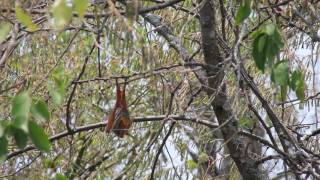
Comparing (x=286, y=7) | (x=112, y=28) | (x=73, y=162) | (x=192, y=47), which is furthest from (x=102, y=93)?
(x=112, y=28)

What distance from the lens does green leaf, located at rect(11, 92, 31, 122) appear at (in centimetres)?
152

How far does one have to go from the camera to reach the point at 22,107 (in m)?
1.54

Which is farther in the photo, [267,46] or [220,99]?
[220,99]

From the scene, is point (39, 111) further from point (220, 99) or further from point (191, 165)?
point (191, 165)

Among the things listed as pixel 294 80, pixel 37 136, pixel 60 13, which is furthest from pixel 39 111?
pixel 294 80

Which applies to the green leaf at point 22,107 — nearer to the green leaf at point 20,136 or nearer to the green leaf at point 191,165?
the green leaf at point 20,136

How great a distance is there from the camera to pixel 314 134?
306 cm

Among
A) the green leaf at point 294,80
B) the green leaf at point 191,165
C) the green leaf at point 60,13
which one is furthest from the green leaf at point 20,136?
the green leaf at point 191,165

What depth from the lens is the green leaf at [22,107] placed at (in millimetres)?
1521

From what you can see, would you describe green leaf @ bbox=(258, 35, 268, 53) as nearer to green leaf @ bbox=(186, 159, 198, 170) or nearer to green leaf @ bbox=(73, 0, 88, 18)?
green leaf @ bbox=(73, 0, 88, 18)

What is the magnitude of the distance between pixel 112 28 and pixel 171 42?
92 cm

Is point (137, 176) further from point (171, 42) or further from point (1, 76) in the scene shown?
point (1, 76)

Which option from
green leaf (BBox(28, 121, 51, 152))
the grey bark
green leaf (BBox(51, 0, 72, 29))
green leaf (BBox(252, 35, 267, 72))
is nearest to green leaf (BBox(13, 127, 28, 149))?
green leaf (BBox(28, 121, 51, 152))

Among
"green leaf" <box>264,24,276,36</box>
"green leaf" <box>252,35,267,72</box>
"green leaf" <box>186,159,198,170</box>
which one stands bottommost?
"green leaf" <box>186,159,198,170</box>
